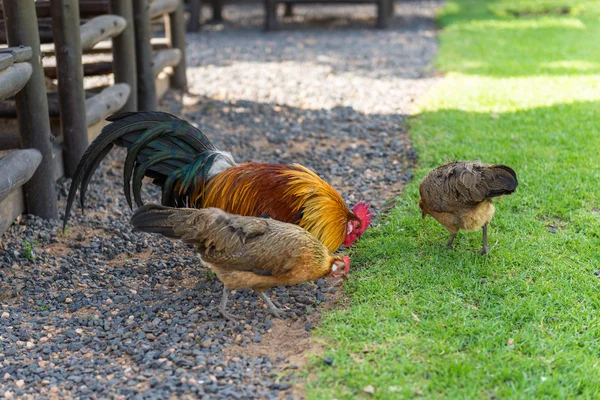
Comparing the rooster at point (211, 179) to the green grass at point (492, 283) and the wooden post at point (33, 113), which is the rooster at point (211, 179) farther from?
the wooden post at point (33, 113)

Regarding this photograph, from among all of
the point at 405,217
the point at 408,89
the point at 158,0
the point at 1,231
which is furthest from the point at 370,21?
the point at 1,231

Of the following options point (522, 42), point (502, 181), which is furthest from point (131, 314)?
point (522, 42)

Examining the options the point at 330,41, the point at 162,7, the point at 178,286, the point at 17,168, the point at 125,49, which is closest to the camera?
the point at 178,286

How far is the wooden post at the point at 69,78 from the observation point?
6.28m

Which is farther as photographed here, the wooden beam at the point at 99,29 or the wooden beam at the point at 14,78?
the wooden beam at the point at 99,29

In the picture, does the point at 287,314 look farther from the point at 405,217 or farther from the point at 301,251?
the point at 405,217

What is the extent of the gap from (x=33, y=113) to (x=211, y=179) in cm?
174

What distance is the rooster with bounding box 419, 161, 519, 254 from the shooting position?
14.8 ft

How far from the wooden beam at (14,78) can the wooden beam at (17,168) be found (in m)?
0.51

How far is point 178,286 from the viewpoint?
4.94m

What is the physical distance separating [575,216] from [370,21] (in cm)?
1273

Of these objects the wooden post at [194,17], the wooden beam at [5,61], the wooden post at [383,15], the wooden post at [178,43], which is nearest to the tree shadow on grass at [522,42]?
the wooden post at [383,15]

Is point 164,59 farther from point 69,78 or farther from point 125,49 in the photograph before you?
point 69,78

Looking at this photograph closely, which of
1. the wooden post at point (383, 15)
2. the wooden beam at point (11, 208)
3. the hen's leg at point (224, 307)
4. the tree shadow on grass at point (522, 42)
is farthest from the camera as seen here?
the wooden post at point (383, 15)
